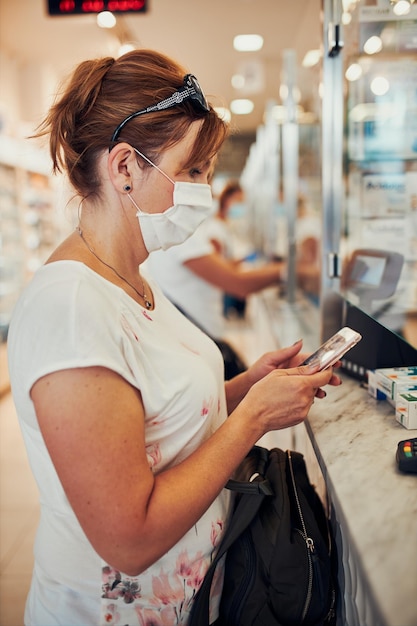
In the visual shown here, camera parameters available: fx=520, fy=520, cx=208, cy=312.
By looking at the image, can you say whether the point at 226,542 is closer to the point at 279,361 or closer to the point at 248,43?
the point at 279,361

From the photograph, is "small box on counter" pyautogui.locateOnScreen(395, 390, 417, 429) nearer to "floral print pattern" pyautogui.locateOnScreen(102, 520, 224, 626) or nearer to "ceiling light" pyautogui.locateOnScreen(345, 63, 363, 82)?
"floral print pattern" pyautogui.locateOnScreen(102, 520, 224, 626)

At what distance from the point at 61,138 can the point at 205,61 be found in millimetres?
6524

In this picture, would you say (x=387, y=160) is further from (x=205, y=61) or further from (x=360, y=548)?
(x=205, y=61)

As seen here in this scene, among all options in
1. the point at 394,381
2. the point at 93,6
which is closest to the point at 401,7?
the point at 394,381

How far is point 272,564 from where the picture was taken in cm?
103

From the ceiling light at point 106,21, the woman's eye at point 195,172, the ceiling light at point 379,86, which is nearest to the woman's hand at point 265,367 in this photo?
the woman's eye at point 195,172

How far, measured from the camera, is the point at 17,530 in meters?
2.69

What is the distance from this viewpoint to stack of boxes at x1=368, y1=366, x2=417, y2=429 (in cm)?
119

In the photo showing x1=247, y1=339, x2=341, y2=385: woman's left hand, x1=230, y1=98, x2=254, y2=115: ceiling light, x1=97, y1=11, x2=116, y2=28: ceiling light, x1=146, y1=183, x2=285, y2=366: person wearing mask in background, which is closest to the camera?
x1=247, y1=339, x2=341, y2=385: woman's left hand

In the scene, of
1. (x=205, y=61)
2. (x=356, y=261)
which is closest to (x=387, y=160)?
(x=356, y=261)

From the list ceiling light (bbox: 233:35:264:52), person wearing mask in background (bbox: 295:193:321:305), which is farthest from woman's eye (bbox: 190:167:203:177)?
ceiling light (bbox: 233:35:264:52)

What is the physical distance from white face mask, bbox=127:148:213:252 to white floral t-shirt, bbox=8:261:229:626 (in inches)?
6.5

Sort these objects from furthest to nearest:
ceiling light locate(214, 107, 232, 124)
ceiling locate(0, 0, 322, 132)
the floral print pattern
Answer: ceiling locate(0, 0, 322, 132), ceiling light locate(214, 107, 232, 124), the floral print pattern

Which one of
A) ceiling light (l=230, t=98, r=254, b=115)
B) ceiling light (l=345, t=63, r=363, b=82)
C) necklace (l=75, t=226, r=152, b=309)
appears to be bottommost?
necklace (l=75, t=226, r=152, b=309)
